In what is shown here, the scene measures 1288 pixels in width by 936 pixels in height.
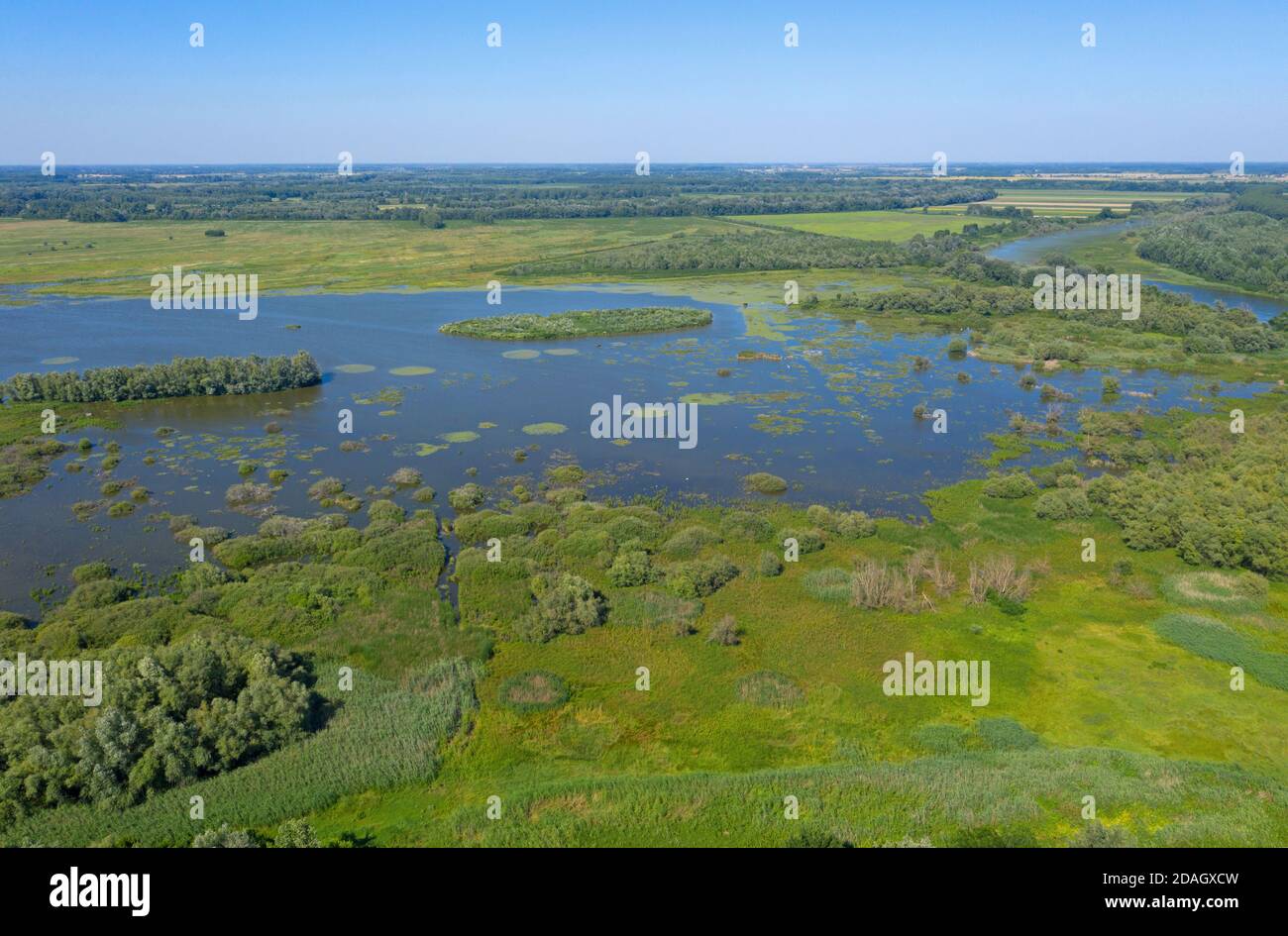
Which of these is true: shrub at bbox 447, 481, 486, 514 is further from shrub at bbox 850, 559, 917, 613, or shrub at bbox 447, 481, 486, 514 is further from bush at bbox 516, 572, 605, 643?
shrub at bbox 850, 559, 917, 613

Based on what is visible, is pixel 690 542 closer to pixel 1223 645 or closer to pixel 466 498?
pixel 466 498

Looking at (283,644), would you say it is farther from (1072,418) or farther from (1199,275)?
(1199,275)

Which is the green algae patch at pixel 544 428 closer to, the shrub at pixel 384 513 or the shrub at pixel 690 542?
the shrub at pixel 384 513

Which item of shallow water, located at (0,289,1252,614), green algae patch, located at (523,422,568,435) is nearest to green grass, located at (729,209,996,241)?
shallow water, located at (0,289,1252,614)

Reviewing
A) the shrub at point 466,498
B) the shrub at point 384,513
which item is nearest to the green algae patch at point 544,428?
the shrub at point 466,498

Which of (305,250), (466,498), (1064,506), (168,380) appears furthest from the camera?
(305,250)

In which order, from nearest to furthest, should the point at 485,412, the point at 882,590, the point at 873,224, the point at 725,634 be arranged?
the point at 725,634 < the point at 882,590 < the point at 485,412 < the point at 873,224

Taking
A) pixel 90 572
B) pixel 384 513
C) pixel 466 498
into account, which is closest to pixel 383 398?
pixel 466 498
